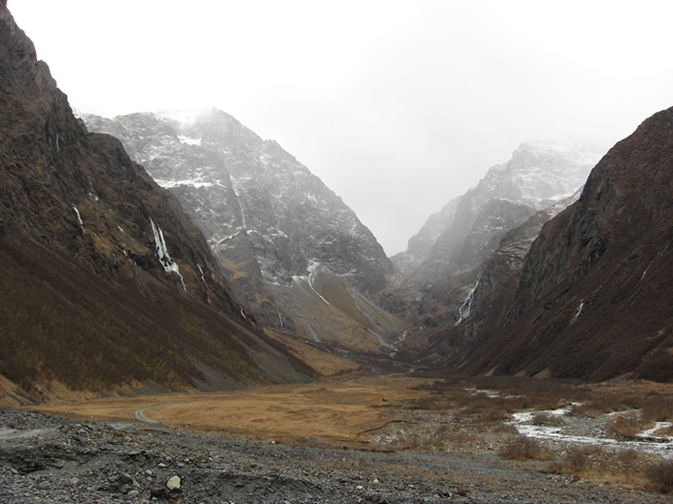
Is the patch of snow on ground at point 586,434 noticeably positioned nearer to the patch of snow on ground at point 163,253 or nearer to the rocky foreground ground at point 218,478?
the rocky foreground ground at point 218,478

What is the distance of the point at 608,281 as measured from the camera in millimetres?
69375

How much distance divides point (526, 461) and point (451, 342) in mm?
172418

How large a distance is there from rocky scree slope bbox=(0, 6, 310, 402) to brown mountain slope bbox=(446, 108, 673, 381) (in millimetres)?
50561

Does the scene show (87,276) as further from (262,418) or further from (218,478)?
(218,478)

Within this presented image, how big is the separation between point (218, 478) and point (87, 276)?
63.5 metres

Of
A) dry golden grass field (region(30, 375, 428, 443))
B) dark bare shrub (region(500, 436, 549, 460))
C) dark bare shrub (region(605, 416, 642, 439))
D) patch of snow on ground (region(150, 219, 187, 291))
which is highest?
patch of snow on ground (region(150, 219, 187, 291))

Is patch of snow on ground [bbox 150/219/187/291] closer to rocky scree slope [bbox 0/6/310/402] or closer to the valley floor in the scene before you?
rocky scree slope [bbox 0/6/310/402]

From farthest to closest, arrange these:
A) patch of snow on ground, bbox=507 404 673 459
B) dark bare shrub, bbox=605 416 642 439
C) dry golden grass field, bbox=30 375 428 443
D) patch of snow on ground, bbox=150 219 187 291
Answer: patch of snow on ground, bbox=150 219 187 291
dry golden grass field, bbox=30 375 428 443
dark bare shrub, bbox=605 416 642 439
patch of snow on ground, bbox=507 404 673 459

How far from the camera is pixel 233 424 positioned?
26.6 meters

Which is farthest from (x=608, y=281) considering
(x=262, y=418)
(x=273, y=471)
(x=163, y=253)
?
(x=163, y=253)

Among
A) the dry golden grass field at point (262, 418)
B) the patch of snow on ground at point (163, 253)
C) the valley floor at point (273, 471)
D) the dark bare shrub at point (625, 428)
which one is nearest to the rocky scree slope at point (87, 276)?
the patch of snow on ground at point (163, 253)

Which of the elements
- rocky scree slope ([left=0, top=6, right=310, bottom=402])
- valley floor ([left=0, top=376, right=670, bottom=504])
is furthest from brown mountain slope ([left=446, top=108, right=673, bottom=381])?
rocky scree slope ([left=0, top=6, right=310, bottom=402])

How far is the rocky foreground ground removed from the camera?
8562 mm

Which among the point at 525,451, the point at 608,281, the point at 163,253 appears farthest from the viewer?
A: the point at 163,253
